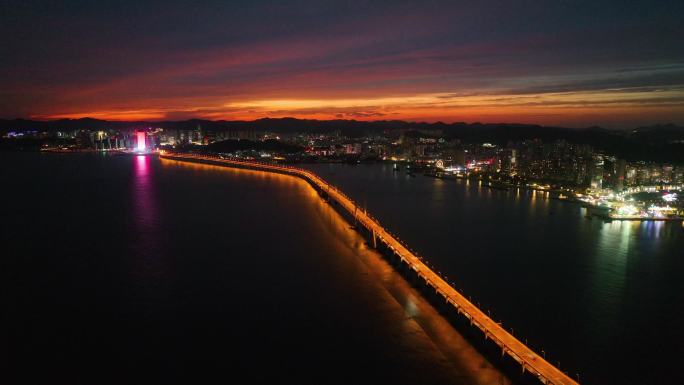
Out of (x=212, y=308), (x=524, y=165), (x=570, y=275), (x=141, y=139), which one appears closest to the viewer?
(x=212, y=308)

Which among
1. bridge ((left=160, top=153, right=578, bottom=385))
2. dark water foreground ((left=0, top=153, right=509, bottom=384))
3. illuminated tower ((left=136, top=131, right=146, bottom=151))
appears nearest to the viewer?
bridge ((left=160, top=153, right=578, bottom=385))

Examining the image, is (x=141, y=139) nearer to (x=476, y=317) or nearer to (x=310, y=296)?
(x=310, y=296)

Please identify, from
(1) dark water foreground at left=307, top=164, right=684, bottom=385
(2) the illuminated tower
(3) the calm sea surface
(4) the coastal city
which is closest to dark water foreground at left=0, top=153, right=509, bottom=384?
(3) the calm sea surface

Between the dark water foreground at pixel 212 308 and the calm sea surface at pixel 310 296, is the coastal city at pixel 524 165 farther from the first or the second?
the dark water foreground at pixel 212 308

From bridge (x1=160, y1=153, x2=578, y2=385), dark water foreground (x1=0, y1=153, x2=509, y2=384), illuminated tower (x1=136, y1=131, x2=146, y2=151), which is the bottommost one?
dark water foreground (x1=0, y1=153, x2=509, y2=384)

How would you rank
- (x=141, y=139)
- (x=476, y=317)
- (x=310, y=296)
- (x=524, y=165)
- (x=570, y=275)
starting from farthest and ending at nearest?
(x=141, y=139) < (x=524, y=165) < (x=570, y=275) < (x=310, y=296) < (x=476, y=317)

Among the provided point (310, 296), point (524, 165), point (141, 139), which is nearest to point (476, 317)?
point (310, 296)

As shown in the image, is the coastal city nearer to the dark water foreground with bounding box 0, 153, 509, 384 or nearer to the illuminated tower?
the illuminated tower
